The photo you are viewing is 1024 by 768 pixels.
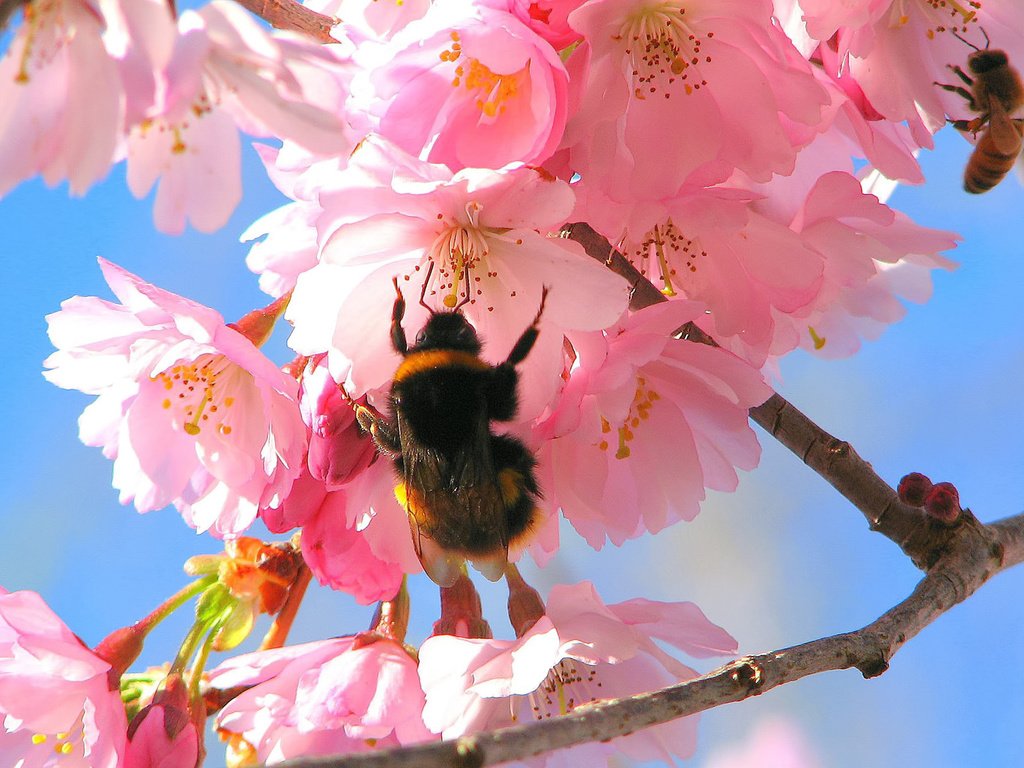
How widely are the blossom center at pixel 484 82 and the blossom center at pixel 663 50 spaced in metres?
0.11

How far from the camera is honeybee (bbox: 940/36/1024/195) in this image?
1084 mm

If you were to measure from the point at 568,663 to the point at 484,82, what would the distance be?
599 millimetres

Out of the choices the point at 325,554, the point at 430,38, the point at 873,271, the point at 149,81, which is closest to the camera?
the point at 149,81

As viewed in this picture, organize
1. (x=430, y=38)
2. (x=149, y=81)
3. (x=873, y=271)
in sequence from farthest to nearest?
(x=873, y=271) < (x=430, y=38) < (x=149, y=81)

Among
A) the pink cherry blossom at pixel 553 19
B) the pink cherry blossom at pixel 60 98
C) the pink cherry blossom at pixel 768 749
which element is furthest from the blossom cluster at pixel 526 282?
the pink cherry blossom at pixel 768 749

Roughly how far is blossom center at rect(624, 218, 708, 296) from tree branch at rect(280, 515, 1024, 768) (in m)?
0.35

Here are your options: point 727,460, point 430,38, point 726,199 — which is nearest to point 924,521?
point 727,460

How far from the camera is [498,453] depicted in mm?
995

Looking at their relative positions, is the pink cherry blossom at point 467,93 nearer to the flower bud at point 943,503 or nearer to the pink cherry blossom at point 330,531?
the pink cherry blossom at point 330,531

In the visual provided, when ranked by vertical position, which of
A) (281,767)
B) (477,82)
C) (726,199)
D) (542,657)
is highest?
(477,82)

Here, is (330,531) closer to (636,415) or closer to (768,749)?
(636,415)

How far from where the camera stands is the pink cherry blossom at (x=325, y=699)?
0.97 meters

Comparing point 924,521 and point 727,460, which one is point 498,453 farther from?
point 924,521

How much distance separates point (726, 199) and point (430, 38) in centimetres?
29
